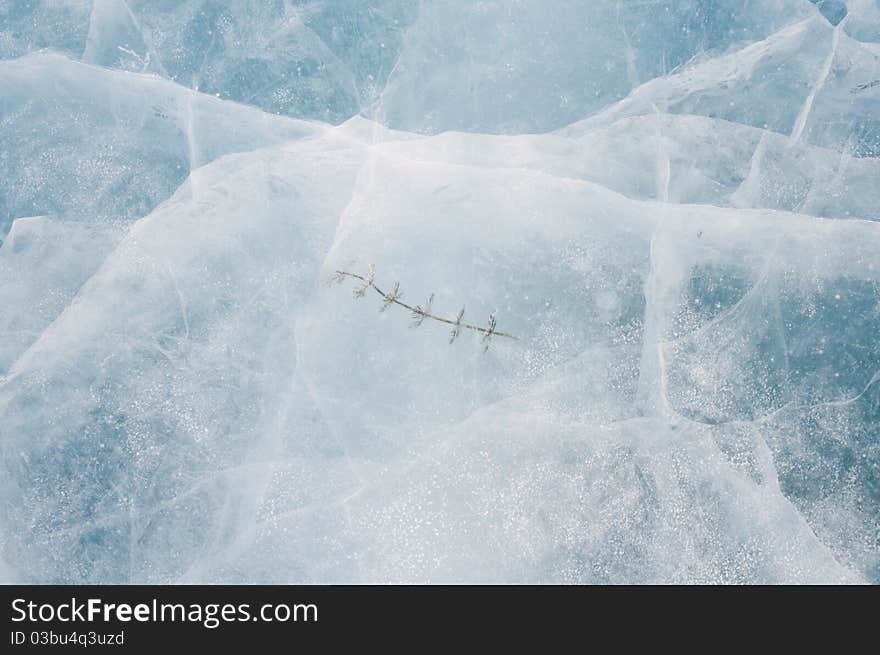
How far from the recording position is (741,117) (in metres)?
1.90

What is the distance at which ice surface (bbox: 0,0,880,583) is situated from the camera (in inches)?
66.9

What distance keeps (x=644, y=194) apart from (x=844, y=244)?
59cm

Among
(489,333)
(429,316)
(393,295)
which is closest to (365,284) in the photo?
(393,295)

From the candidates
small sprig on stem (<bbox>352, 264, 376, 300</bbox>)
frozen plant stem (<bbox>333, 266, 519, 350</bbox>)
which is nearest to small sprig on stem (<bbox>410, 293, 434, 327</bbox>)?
frozen plant stem (<bbox>333, 266, 519, 350</bbox>)

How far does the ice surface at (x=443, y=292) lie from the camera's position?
1700 millimetres

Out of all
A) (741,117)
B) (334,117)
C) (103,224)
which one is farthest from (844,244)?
(103,224)

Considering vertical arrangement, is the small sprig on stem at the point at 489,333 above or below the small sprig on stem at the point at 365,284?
below

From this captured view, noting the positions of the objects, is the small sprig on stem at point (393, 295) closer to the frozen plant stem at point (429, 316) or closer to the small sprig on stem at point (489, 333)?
the frozen plant stem at point (429, 316)

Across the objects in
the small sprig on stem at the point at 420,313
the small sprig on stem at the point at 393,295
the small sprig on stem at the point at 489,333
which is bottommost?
the small sprig on stem at the point at 489,333

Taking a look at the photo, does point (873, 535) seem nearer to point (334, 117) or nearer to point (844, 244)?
point (844, 244)

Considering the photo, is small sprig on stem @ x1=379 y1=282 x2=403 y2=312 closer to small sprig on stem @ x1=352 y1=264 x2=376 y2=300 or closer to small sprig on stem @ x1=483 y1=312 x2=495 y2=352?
small sprig on stem @ x1=352 y1=264 x2=376 y2=300

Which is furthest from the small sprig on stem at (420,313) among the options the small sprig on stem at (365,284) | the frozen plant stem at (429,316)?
the small sprig on stem at (365,284)
